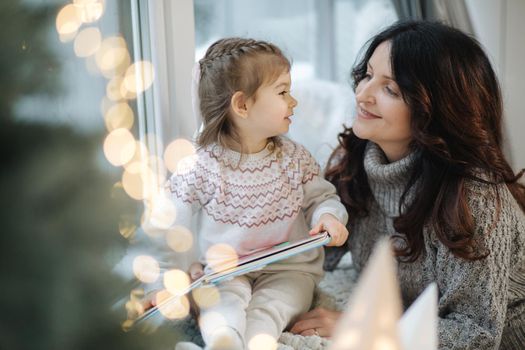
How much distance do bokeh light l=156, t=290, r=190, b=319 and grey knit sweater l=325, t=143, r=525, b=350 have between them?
18.4 inches

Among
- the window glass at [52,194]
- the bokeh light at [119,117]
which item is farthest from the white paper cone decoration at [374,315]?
the bokeh light at [119,117]

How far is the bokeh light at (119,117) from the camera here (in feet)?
2.39

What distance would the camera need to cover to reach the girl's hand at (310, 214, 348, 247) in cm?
102

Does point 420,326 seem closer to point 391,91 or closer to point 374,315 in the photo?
point 374,315

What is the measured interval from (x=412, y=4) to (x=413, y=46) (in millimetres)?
566

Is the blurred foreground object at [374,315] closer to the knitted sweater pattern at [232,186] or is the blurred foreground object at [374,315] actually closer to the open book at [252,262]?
the open book at [252,262]

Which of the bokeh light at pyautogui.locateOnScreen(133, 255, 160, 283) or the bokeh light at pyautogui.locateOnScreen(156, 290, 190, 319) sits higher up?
the bokeh light at pyautogui.locateOnScreen(133, 255, 160, 283)

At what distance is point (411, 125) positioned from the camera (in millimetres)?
1153

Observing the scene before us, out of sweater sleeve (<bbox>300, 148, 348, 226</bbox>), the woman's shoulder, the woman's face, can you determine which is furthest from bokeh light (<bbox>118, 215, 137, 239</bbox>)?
the woman's shoulder

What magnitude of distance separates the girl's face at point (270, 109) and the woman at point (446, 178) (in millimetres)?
218

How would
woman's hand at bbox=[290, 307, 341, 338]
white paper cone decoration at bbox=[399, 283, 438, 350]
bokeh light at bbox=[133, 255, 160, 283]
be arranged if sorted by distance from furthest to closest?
1. woman's hand at bbox=[290, 307, 341, 338]
2. bokeh light at bbox=[133, 255, 160, 283]
3. white paper cone decoration at bbox=[399, 283, 438, 350]

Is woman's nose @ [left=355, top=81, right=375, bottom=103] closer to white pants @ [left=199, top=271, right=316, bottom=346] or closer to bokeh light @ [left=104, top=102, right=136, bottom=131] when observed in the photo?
white pants @ [left=199, top=271, right=316, bottom=346]

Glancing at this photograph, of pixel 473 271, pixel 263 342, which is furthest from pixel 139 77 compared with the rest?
pixel 473 271

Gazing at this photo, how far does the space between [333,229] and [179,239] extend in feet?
0.87
